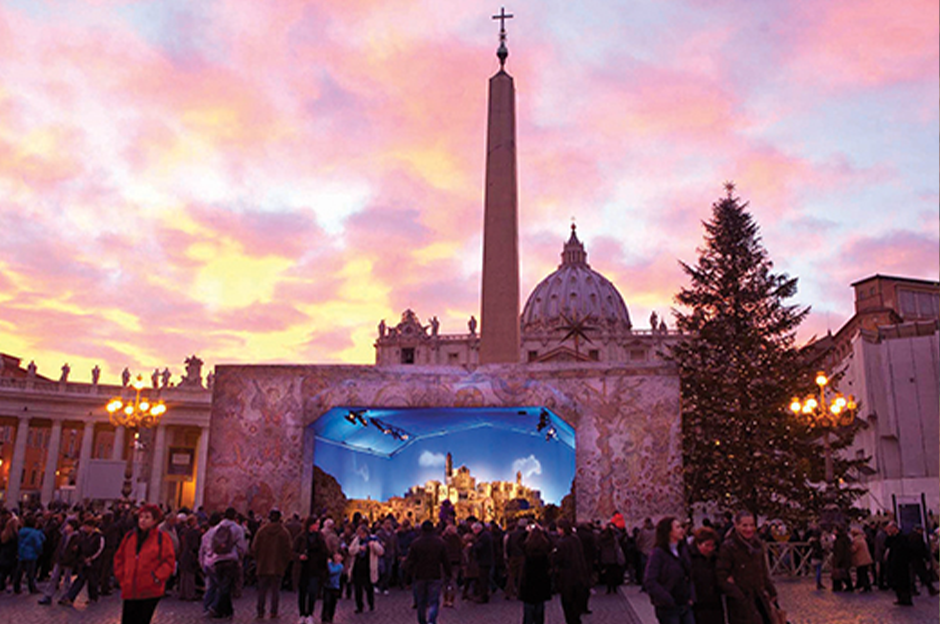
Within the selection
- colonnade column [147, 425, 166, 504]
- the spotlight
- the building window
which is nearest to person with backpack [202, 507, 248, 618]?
the spotlight

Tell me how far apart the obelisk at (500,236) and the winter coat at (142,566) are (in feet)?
55.0

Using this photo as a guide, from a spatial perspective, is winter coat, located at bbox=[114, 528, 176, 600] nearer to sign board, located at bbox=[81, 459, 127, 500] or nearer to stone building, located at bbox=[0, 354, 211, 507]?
sign board, located at bbox=[81, 459, 127, 500]

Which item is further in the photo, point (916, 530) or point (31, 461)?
point (31, 461)

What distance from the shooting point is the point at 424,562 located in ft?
30.9

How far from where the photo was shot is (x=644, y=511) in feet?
64.1

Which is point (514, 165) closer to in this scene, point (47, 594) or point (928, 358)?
point (47, 594)

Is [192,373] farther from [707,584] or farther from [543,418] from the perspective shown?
[707,584]

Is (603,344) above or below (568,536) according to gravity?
above

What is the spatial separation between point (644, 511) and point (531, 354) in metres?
68.1

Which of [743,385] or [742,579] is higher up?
[743,385]

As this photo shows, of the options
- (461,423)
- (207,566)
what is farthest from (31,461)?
(207,566)

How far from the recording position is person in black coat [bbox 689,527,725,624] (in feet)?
20.0

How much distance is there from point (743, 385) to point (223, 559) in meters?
18.7

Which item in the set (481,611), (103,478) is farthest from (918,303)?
(103,478)
